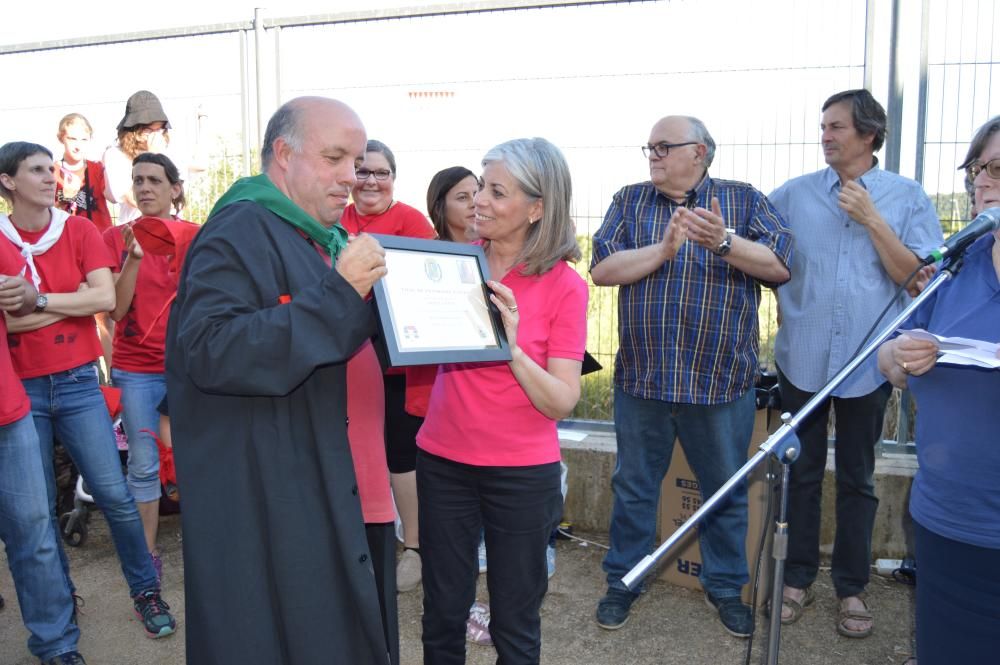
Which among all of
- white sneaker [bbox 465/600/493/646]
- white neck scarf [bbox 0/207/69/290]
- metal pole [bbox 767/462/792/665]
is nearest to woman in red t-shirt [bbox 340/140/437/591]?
white sneaker [bbox 465/600/493/646]

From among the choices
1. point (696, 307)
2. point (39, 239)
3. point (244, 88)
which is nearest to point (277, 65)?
point (244, 88)

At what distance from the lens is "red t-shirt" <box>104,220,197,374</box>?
14.4 ft

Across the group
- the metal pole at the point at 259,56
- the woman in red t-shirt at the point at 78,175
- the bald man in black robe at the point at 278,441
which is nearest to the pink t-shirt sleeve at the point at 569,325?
the bald man in black robe at the point at 278,441

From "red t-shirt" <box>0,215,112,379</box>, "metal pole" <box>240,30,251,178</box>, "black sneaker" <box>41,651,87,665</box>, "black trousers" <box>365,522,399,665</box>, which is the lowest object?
"black sneaker" <box>41,651,87,665</box>

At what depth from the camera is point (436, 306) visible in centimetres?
240

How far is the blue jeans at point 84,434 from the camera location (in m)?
3.73

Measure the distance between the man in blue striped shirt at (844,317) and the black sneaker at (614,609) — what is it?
0.79 m

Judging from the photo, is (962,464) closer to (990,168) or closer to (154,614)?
(990,168)

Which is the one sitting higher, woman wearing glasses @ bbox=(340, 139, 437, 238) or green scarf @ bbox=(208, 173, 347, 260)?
woman wearing glasses @ bbox=(340, 139, 437, 238)

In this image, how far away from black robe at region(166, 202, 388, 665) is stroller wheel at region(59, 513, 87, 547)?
11.7ft

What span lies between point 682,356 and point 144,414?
2870 millimetres

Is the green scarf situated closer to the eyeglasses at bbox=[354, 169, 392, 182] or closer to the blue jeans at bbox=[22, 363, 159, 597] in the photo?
the blue jeans at bbox=[22, 363, 159, 597]

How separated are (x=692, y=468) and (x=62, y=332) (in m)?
3.11

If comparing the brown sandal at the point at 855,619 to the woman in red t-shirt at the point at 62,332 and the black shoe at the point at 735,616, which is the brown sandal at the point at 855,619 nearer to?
the black shoe at the point at 735,616
